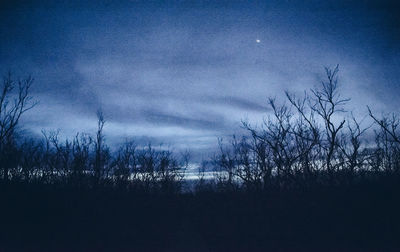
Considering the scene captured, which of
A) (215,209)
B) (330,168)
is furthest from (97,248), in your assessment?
(330,168)

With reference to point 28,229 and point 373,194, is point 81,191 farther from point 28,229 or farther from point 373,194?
point 373,194

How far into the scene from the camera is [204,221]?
9.23 metres

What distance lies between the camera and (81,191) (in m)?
11.9

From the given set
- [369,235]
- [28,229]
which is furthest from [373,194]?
[28,229]

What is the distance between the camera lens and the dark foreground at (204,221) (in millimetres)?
7148

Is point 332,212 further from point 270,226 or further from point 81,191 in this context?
point 81,191

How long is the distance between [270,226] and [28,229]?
929 cm

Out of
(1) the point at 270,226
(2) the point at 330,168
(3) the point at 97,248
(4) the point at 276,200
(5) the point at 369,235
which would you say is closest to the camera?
(3) the point at 97,248

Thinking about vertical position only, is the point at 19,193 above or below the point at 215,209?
above

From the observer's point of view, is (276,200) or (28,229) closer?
(28,229)

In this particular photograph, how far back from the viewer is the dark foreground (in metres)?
7.15

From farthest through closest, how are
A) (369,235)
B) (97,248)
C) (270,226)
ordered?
(270,226) < (369,235) < (97,248)

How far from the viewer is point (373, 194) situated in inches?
385

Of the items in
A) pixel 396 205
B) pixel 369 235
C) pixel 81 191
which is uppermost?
pixel 81 191
